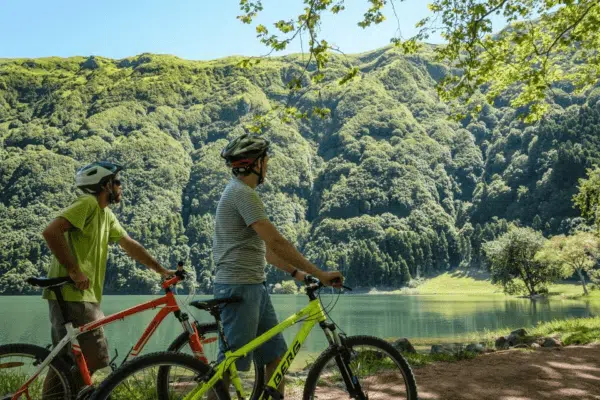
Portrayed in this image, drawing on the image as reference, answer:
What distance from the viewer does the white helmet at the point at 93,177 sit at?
4762mm

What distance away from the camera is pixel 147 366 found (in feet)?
12.1

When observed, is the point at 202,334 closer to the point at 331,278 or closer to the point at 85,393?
the point at 85,393

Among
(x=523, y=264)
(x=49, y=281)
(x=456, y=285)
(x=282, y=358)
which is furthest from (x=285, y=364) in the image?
(x=456, y=285)

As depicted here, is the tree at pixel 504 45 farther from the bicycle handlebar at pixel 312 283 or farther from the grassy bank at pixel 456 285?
the grassy bank at pixel 456 285

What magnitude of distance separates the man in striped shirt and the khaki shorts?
1.09m

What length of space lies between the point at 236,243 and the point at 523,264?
81.7 meters

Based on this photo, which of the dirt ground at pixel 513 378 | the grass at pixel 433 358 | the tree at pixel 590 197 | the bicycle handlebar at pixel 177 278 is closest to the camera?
the bicycle handlebar at pixel 177 278

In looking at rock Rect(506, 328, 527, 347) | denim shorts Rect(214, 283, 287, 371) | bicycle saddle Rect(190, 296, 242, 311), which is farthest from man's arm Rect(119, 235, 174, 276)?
rock Rect(506, 328, 527, 347)

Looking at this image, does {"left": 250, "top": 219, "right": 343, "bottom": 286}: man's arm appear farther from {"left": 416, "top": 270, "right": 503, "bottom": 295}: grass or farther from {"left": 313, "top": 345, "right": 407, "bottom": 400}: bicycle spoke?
{"left": 416, "top": 270, "right": 503, "bottom": 295}: grass

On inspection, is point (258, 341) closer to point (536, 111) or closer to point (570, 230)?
point (536, 111)

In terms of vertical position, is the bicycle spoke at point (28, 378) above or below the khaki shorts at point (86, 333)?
below

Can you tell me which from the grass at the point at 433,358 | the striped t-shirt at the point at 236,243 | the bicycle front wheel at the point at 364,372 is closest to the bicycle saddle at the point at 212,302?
the striped t-shirt at the point at 236,243

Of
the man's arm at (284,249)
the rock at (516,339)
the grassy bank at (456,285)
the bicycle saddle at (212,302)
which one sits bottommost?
the grassy bank at (456,285)

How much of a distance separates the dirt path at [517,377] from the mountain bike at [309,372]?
6.36ft
